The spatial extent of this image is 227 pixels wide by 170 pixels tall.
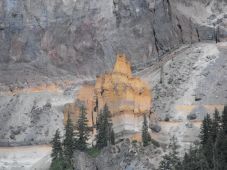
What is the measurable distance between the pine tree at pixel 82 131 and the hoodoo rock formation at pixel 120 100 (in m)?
2.89

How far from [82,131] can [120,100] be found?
6.51 meters

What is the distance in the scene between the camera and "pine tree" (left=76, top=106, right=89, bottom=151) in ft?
292

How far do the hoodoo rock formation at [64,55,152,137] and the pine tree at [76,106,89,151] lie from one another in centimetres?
289

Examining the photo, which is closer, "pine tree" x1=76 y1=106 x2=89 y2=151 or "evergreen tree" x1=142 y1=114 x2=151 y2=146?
"evergreen tree" x1=142 y1=114 x2=151 y2=146

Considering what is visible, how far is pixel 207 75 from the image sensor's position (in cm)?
10788

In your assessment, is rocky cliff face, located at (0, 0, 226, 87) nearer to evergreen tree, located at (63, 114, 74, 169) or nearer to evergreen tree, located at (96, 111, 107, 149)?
evergreen tree, located at (96, 111, 107, 149)

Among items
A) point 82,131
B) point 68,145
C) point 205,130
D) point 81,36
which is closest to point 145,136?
point 205,130

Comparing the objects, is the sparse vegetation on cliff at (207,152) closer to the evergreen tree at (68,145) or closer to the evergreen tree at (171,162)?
the evergreen tree at (171,162)

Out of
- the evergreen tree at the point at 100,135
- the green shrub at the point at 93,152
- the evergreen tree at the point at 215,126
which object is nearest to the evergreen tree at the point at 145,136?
the evergreen tree at the point at 100,135

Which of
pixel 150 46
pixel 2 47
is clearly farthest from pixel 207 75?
pixel 2 47

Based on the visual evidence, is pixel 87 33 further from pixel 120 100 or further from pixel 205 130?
pixel 205 130

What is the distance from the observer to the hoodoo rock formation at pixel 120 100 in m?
94.2

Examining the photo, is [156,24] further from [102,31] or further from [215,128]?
[215,128]

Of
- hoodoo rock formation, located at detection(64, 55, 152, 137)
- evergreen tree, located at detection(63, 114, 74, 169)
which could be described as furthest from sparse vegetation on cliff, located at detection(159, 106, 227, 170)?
evergreen tree, located at detection(63, 114, 74, 169)
